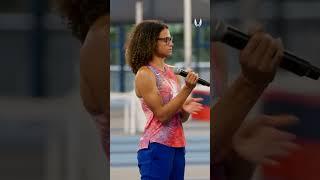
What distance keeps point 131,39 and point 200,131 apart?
597mm

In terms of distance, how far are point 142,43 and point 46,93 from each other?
0.57m

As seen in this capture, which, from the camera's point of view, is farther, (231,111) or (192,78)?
(231,111)

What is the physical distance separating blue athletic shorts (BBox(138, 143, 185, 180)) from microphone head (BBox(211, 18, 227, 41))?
60cm

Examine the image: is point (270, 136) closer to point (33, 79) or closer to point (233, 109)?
point (233, 109)

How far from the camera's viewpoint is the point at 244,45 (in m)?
3.28

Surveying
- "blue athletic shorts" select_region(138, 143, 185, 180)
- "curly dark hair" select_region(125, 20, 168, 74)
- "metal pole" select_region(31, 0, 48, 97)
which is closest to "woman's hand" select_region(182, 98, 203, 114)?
"blue athletic shorts" select_region(138, 143, 185, 180)

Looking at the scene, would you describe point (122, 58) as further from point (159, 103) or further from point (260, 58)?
point (260, 58)

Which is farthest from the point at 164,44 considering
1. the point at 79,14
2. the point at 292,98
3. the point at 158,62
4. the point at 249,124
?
the point at 292,98

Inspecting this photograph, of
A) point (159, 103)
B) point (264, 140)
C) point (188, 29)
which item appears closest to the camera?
point (188, 29)

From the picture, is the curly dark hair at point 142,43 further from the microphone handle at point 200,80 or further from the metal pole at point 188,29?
the microphone handle at point 200,80

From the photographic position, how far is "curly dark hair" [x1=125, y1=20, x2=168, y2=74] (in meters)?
3.21

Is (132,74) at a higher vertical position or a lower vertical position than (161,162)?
higher

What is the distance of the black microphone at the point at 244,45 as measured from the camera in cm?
323

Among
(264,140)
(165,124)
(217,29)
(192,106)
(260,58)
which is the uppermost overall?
(217,29)
